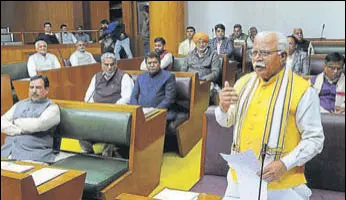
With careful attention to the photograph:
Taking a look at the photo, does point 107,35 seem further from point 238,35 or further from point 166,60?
point 238,35

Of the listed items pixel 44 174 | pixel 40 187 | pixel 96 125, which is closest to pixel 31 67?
pixel 96 125

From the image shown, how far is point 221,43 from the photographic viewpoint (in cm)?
204

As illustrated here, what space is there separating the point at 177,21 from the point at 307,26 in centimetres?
87

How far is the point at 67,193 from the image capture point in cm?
186

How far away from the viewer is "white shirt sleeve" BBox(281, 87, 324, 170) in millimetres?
1353

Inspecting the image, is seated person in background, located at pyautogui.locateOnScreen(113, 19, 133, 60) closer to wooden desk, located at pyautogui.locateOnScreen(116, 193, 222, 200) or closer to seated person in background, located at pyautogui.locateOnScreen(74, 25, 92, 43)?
seated person in background, located at pyautogui.locateOnScreen(74, 25, 92, 43)

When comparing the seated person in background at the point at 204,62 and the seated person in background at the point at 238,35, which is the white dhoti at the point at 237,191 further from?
the seated person in background at the point at 204,62

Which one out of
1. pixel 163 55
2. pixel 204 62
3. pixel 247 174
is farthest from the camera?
pixel 163 55

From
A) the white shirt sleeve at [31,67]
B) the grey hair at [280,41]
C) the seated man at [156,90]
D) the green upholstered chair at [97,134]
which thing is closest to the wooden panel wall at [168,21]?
the green upholstered chair at [97,134]

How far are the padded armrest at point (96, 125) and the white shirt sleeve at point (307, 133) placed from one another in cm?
125

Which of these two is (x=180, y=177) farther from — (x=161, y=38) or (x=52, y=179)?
(x=52, y=179)

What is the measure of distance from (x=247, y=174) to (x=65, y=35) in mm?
1817

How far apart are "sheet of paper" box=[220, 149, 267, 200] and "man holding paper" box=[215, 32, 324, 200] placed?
1.5 inches

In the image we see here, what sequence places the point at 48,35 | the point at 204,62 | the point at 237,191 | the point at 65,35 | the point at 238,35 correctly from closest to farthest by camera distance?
the point at 237,191
the point at 238,35
the point at 48,35
the point at 65,35
the point at 204,62
